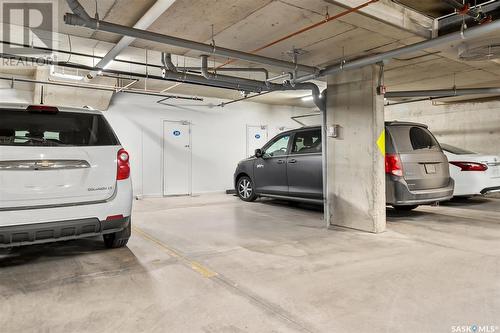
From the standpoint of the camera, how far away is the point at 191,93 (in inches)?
362

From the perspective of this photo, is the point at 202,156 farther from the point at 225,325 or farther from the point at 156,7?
the point at 225,325

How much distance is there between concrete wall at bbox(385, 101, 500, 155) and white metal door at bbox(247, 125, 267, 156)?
3896mm

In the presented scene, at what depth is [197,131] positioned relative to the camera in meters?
9.68

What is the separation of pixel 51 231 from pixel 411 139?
4.74 m

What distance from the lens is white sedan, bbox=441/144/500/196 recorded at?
6172 millimetres

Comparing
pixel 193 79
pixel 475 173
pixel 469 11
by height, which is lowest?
pixel 475 173

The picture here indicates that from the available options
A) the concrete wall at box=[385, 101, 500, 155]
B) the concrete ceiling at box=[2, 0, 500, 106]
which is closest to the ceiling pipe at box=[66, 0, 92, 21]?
the concrete ceiling at box=[2, 0, 500, 106]

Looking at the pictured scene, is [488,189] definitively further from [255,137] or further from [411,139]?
[255,137]

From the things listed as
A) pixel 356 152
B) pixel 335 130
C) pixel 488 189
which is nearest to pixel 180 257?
pixel 356 152

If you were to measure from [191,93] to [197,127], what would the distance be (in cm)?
101

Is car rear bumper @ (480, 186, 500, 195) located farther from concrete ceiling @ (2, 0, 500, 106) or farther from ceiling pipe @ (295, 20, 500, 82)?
ceiling pipe @ (295, 20, 500, 82)

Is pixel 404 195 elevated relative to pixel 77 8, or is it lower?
lower

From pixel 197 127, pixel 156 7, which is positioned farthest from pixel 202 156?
pixel 156 7

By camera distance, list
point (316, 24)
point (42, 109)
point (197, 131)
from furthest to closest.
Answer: point (197, 131), point (316, 24), point (42, 109)
